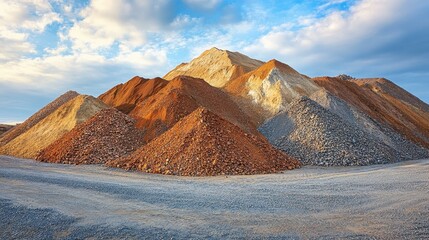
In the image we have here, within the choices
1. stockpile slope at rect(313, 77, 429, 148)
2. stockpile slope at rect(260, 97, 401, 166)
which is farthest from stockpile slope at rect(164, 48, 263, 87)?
stockpile slope at rect(260, 97, 401, 166)

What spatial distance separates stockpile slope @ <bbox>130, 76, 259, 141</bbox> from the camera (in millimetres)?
28125

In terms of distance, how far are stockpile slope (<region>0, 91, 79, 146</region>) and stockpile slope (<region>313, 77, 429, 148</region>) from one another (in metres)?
32.8

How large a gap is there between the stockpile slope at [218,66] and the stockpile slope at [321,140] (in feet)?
72.5

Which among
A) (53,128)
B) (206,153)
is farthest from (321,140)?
(53,128)

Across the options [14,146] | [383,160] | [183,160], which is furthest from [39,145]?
[383,160]

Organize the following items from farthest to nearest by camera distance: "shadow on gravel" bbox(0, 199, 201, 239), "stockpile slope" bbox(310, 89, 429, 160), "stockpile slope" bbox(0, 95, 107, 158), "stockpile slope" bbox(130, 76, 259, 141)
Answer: "stockpile slope" bbox(0, 95, 107, 158) → "stockpile slope" bbox(310, 89, 429, 160) → "stockpile slope" bbox(130, 76, 259, 141) → "shadow on gravel" bbox(0, 199, 201, 239)

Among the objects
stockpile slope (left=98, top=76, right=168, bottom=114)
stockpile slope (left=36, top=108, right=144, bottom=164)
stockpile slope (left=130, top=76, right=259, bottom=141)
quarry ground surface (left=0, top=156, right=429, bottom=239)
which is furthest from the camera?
stockpile slope (left=98, top=76, right=168, bottom=114)

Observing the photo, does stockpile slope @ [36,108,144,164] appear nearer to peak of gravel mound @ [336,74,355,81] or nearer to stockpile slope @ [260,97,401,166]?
stockpile slope @ [260,97,401,166]

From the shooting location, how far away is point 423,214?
8.37 meters


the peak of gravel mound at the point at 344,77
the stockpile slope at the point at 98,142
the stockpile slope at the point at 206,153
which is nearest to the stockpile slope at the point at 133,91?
the stockpile slope at the point at 98,142

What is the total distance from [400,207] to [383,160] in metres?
16.3

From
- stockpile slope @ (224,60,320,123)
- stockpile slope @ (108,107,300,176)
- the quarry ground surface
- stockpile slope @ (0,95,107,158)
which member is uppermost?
stockpile slope @ (224,60,320,123)

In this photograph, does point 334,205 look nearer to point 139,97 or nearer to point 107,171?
point 107,171

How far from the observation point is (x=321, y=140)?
80.9 ft
